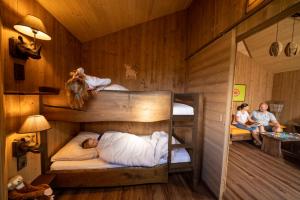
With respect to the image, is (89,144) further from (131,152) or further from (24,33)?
(24,33)

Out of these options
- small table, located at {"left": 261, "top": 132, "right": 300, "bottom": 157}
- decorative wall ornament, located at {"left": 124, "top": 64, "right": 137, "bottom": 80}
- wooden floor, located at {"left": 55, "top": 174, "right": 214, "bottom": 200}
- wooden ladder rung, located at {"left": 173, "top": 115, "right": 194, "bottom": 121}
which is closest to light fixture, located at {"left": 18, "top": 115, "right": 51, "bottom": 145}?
wooden floor, located at {"left": 55, "top": 174, "right": 214, "bottom": 200}

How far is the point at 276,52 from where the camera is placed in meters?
1.96

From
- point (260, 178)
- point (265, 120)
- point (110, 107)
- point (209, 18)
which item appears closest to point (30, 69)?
A: point (110, 107)

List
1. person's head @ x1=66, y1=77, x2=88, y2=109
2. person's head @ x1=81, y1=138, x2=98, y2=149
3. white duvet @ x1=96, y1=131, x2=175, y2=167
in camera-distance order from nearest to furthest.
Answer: person's head @ x1=66, y1=77, x2=88, y2=109 → white duvet @ x1=96, y1=131, x2=175, y2=167 → person's head @ x1=81, y1=138, x2=98, y2=149

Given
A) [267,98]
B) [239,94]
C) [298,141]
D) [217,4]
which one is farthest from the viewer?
[267,98]

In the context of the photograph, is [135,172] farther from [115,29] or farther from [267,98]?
[267,98]

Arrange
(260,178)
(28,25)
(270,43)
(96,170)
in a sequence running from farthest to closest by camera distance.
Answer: (270,43), (260,178), (96,170), (28,25)

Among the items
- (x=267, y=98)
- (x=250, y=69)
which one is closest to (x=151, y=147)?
(x=250, y=69)

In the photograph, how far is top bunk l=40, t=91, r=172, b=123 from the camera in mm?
1813

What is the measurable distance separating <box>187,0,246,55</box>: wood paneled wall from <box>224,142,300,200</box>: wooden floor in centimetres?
236

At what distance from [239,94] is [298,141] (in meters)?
1.89

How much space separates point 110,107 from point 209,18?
216cm

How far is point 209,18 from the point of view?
7.70 feet

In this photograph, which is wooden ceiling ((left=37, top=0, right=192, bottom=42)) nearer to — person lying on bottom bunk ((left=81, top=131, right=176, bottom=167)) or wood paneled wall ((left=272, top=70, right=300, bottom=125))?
person lying on bottom bunk ((left=81, top=131, right=176, bottom=167))
